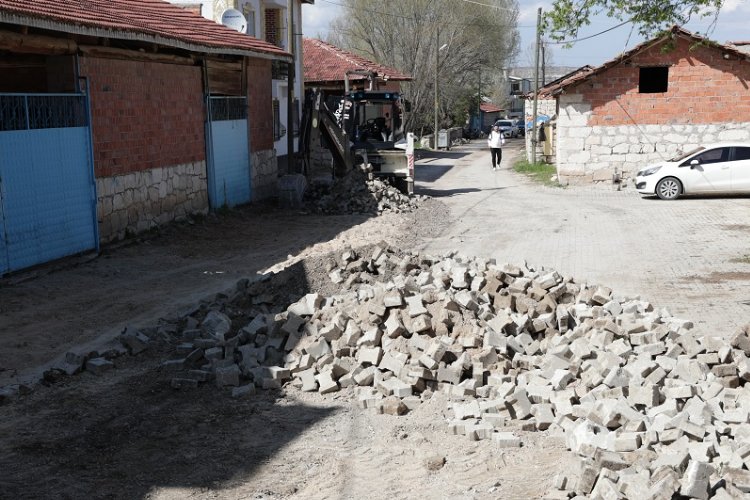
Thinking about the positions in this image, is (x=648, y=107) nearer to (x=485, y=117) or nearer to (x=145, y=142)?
(x=145, y=142)

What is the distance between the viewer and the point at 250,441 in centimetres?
689

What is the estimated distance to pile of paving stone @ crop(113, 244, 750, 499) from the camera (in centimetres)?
584

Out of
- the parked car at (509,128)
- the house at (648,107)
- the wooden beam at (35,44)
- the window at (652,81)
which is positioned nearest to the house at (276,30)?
the house at (648,107)

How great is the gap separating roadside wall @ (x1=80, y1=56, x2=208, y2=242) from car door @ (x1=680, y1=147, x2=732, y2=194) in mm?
12214

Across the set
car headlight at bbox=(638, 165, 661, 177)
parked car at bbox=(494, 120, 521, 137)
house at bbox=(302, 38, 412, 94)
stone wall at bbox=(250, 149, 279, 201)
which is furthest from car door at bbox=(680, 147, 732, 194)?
parked car at bbox=(494, 120, 521, 137)

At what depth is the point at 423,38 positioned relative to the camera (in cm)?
5266

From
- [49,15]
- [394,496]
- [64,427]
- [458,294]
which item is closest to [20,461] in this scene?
[64,427]

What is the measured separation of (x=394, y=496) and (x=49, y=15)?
8.76m

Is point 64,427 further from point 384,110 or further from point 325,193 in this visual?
point 384,110

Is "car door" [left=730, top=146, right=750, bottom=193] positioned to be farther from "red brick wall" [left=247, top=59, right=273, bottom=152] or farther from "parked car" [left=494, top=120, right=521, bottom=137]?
"parked car" [left=494, top=120, right=521, bottom=137]

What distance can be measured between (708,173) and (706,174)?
0.19ft

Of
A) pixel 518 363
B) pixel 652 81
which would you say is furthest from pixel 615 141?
pixel 518 363

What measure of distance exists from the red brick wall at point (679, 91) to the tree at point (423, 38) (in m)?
23.8

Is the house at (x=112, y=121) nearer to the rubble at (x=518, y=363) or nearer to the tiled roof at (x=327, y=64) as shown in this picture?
the rubble at (x=518, y=363)
